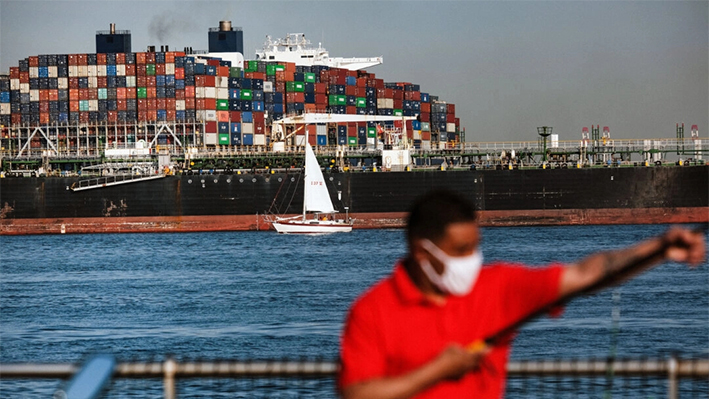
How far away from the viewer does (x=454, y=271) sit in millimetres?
3256

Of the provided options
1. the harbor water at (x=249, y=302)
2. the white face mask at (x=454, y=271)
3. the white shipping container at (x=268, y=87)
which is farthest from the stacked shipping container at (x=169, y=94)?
the white face mask at (x=454, y=271)

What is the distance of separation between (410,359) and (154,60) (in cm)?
7927

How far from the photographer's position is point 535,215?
6144 cm

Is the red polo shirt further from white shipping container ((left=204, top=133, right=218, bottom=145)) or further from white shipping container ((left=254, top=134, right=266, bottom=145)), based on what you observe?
white shipping container ((left=254, top=134, right=266, bottom=145))

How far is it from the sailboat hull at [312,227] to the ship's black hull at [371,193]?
452 centimetres

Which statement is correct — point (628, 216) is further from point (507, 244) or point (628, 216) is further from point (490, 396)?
point (490, 396)

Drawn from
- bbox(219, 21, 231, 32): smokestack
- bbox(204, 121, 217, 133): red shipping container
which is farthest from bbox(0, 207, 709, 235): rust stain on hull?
bbox(219, 21, 231, 32): smokestack

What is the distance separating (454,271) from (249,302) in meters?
25.0

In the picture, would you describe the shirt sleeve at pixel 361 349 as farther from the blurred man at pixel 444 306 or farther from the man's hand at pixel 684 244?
A: the man's hand at pixel 684 244

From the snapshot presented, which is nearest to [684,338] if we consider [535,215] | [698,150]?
[535,215]

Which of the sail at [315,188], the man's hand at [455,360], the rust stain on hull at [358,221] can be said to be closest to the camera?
the man's hand at [455,360]

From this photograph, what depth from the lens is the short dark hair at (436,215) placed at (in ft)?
11.1

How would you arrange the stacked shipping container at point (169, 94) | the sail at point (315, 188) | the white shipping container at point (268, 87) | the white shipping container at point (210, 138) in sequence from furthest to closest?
the white shipping container at point (268, 87) → the stacked shipping container at point (169, 94) → the white shipping container at point (210, 138) → the sail at point (315, 188)

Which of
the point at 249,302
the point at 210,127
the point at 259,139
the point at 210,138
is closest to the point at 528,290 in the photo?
the point at 249,302
